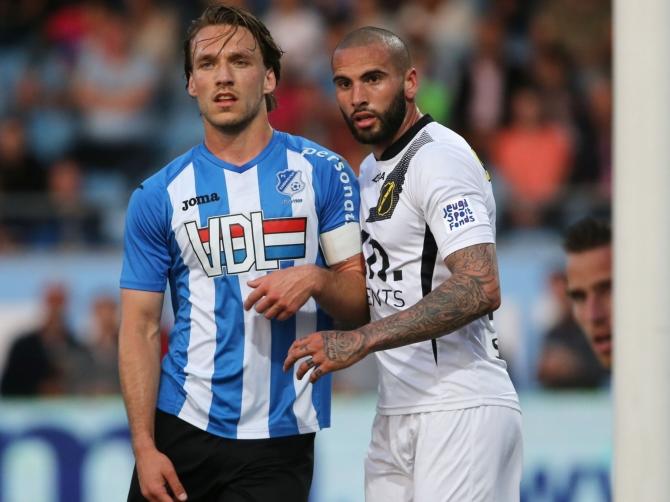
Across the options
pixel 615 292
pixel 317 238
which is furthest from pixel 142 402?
pixel 615 292

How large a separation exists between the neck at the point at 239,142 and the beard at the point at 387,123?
0.33 metres

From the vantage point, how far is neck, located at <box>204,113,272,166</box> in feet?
15.5

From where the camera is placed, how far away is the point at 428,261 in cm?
449

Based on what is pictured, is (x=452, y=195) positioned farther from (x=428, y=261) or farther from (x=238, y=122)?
(x=238, y=122)

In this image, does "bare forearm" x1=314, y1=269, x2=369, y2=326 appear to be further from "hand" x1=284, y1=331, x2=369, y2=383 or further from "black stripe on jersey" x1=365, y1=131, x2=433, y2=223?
"hand" x1=284, y1=331, x2=369, y2=383

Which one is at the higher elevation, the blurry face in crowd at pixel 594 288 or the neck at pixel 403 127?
the neck at pixel 403 127

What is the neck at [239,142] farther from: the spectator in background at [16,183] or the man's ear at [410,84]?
the spectator in background at [16,183]

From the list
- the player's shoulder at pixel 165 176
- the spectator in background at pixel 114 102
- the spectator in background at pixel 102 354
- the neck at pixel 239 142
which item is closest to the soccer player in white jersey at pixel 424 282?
the neck at pixel 239 142

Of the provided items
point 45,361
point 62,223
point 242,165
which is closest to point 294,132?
point 62,223

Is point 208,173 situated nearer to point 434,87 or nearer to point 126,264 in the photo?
point 126,264

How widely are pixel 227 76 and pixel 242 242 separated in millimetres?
583

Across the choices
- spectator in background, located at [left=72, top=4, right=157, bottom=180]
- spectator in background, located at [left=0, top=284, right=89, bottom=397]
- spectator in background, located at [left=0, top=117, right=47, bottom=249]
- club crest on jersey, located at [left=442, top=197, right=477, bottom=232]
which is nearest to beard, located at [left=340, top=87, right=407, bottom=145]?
club crest on jersey, located at [left=442, top=197, right=477, bottom=232]

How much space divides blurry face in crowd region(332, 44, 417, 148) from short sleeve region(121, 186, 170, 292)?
0.75 metres

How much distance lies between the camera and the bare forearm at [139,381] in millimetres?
4598
